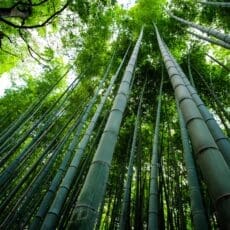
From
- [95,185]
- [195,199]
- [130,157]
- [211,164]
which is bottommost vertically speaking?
[95,185]

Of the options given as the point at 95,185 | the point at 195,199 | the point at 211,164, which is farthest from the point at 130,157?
the point at 211,164

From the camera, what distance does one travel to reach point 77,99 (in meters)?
7.09

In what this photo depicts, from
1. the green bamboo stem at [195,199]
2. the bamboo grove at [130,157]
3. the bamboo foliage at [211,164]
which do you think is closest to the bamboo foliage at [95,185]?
the bamboo grove at [130,157]

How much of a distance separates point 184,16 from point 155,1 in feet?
3.85

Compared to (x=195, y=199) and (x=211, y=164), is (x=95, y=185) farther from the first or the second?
(x=195, y=199)

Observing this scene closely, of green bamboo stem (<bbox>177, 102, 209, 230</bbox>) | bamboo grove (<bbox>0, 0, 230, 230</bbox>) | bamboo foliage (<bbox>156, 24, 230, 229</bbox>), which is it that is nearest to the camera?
bamboo foliage (<bbox>156, 24, 230, 229</bbox>)

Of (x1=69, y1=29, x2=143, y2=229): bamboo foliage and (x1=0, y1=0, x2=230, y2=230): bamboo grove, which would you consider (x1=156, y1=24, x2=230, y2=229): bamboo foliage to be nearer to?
(x1=0, y1=0, x2=230, y2=230): bamboo grove

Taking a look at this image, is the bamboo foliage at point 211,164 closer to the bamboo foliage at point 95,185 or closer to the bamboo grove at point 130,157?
the bamboo grove at point 130,157

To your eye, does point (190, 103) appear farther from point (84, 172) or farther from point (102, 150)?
point (84, 172)

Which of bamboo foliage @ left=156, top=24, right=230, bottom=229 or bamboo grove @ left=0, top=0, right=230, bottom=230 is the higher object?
bamboo grove @ left=0, top=0, right=230, bottom=230

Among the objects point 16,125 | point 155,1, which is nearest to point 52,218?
point 16,125

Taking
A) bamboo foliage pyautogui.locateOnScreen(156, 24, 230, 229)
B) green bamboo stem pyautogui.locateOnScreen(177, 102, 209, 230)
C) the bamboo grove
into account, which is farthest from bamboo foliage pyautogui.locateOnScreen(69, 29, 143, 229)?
green bamboo stem pyautogui.locateOnScreen(177, 102, 209, 230)

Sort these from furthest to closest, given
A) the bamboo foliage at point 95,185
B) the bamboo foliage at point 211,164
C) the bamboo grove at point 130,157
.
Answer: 1. the bamboo grove at point 130,157
2. the bamboo foliage at point 95,185
3. the bamboo foliage at point 211,164

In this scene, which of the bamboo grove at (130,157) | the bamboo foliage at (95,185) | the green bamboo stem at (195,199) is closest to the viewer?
the bamboo foliage at (95,185)
